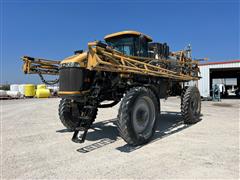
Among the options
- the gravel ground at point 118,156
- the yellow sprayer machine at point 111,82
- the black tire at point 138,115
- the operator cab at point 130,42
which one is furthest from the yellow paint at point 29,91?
the black tire at point 138,115

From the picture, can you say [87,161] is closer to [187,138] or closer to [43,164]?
[43,164]

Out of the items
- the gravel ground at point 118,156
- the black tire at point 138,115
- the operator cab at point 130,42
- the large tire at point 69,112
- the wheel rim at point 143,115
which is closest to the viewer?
the gravel ground at point 118,156

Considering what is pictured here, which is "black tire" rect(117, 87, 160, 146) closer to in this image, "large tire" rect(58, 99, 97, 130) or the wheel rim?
the wheel rim

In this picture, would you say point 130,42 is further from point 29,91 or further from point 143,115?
point 29,91

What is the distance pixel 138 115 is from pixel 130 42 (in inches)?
90.8

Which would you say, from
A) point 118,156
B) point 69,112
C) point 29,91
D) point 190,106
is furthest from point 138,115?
point 29,91

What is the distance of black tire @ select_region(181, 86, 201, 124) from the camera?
7.24 meters

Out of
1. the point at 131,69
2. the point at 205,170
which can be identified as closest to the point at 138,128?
the point at 131,69

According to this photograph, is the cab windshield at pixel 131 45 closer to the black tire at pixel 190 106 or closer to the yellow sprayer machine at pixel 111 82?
the yellow sprayer machine at pixel 111 82

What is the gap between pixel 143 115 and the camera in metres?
5.27

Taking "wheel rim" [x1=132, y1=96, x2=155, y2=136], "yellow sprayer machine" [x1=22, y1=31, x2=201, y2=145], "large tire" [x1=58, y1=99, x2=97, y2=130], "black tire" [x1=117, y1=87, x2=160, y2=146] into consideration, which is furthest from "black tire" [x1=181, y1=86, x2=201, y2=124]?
"large tire" [x1=58, y1=99, x2=97, y2=130]

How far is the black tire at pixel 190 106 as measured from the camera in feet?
23.8

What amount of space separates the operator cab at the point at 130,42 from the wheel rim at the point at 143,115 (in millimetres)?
1636

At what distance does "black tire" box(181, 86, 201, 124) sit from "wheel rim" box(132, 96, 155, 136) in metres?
2.17
